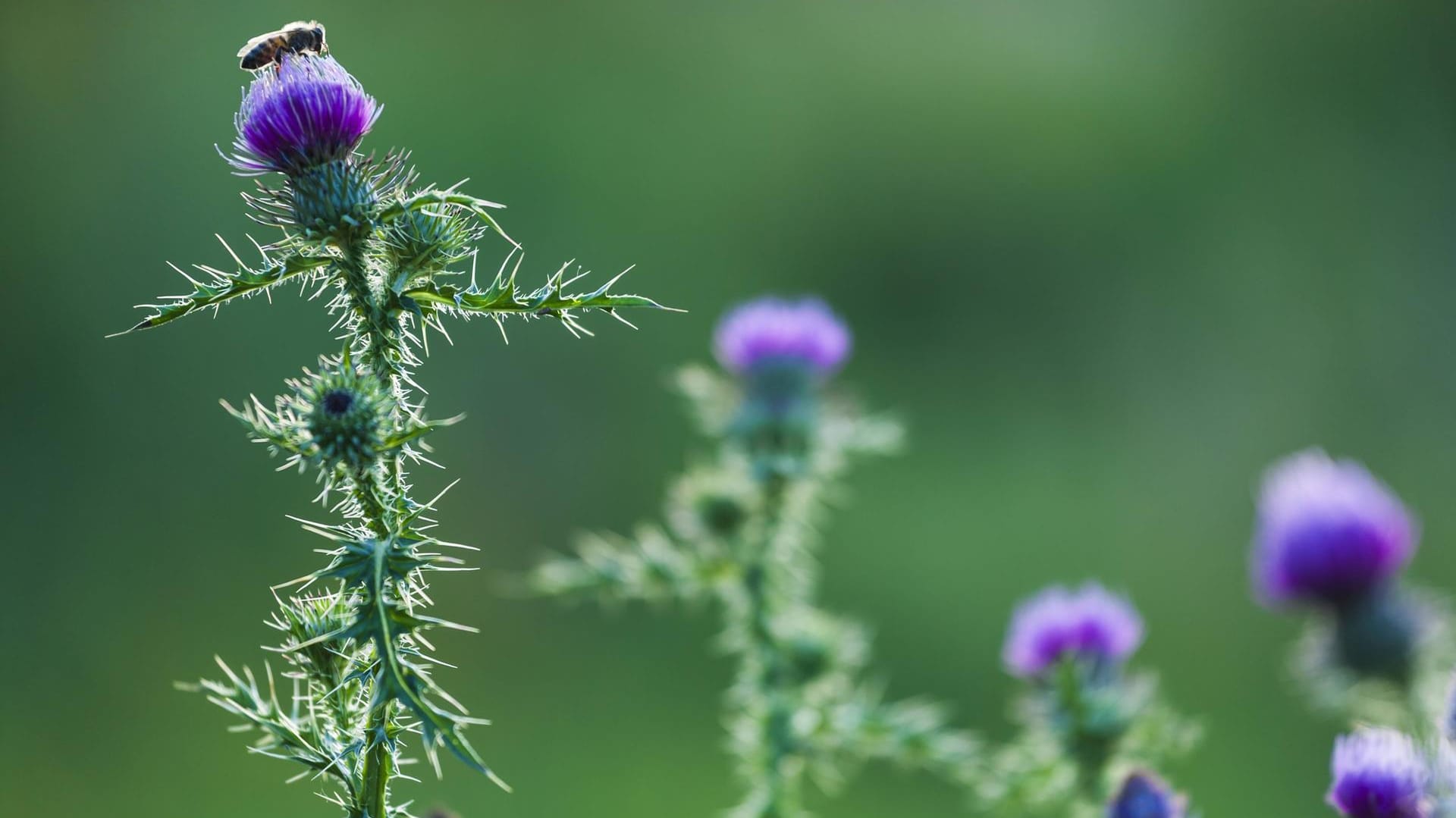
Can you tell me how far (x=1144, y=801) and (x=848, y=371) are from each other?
5411mm

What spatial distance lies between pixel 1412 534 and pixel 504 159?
20.5 ft

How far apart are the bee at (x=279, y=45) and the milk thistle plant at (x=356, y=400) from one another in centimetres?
8

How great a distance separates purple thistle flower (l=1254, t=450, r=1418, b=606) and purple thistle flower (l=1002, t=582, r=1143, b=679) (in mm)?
622

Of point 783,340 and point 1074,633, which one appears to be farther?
point 783,340

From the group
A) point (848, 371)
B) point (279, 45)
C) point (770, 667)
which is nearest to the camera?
point (279, 45)

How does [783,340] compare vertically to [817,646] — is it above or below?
above

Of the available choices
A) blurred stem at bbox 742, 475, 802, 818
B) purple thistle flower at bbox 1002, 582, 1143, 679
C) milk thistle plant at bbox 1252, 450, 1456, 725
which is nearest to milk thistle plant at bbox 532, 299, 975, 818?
blurred stem at bbox 742, 475, 802, 818

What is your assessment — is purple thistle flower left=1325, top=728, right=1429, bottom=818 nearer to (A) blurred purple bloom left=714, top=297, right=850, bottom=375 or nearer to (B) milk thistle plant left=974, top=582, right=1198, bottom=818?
(B) milk thistle plant left=974, top=582, right=1198, bottom=818

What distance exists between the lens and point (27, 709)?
4578 mm

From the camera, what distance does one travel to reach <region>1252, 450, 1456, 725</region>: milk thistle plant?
3.45 ft

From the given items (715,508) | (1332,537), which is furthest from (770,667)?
(1332,537)

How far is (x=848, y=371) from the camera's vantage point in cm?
659

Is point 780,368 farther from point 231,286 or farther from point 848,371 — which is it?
point 848,371

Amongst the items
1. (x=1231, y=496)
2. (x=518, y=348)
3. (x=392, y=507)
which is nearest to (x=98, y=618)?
(x=518, y=348)
